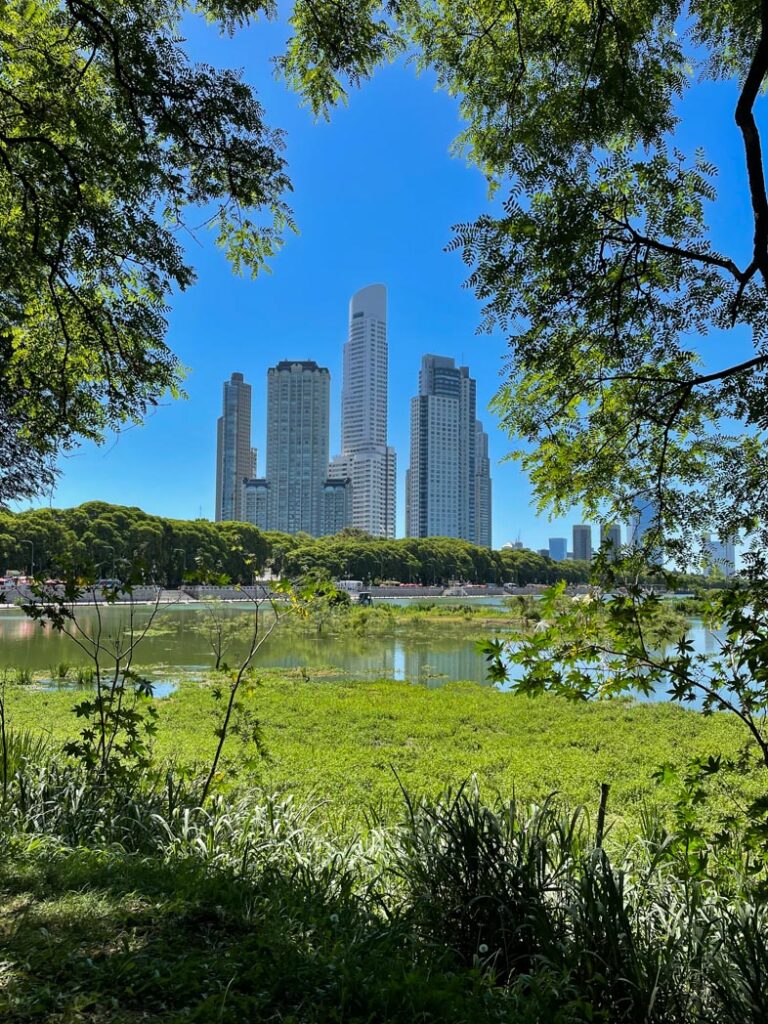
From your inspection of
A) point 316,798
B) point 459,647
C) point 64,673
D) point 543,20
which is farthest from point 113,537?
point 543,20

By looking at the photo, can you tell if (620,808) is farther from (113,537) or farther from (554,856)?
(113,537)

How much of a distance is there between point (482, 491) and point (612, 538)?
120325 millimetres

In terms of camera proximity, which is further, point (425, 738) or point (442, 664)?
point (442, 664)

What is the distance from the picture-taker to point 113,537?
4978 cm

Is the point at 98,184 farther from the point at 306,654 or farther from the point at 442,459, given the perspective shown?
the point at 442,459

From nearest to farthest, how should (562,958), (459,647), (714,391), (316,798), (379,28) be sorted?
(562,958)
(714,391)
(379,28)
(316,798)
(459,647)

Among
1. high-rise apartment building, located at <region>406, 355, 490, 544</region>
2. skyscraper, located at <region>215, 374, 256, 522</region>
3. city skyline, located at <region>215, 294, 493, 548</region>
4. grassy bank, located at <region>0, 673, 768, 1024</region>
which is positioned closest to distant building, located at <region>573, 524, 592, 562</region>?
grassy bank, located at <region>0, 673, 768, 1024</region>

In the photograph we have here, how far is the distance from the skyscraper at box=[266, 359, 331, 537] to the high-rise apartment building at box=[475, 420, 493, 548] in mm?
26161

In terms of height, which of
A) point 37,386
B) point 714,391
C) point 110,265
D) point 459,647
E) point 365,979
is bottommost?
point 459,647

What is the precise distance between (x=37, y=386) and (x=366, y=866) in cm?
366

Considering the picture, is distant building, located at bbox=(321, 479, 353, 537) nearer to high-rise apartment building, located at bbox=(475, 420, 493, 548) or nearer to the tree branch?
high-rise apartment building, located at bbox=(475, 420, 493, 548)

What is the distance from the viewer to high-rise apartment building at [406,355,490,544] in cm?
10075

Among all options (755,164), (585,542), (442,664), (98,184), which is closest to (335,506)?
(442,664)

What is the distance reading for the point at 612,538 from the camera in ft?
11.4
